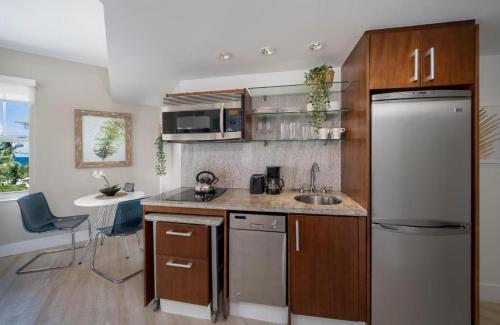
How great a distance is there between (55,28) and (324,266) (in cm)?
346

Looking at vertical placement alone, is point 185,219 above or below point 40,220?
above

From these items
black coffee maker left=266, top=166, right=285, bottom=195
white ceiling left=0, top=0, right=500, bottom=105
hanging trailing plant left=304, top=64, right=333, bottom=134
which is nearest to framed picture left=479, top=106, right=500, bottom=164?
white ceiling left=0, top=0, right=500, bottom=105

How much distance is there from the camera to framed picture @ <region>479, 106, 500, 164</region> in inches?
71.3

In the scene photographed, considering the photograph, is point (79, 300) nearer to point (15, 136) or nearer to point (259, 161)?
point (259, 161)

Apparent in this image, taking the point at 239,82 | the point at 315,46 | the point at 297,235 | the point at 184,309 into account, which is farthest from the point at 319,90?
the point at 184,309

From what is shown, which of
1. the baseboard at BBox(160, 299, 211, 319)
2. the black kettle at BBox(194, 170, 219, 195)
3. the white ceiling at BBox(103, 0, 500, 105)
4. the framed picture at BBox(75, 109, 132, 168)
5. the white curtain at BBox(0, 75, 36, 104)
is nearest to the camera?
the white ceiling at BBox(103, 0, 500, 105)

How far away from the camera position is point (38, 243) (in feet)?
8.96

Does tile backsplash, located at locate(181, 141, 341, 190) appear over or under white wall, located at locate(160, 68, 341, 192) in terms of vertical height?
under

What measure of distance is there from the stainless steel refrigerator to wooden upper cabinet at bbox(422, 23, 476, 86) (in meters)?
0.11

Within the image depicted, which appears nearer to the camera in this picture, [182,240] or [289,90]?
Result: [182,240]

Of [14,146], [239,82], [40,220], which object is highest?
[239,82]

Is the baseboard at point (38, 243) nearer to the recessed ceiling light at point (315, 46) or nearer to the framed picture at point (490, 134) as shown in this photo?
the recessed ceiling light at point (315, 46)

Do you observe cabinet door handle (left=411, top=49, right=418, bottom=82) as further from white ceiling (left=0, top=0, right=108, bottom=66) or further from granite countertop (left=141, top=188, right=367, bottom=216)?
white ceiling (left=0, top=0, right=108, bottom=66)

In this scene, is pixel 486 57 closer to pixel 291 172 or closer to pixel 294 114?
pixel 294 114
